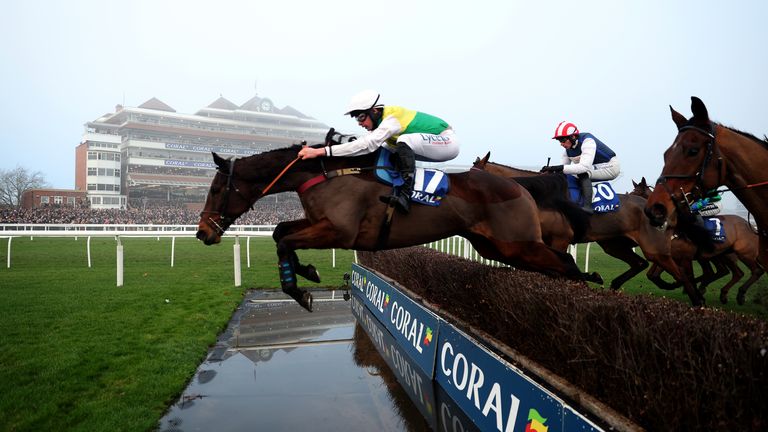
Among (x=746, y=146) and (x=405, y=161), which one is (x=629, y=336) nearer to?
(x=405, y=161)

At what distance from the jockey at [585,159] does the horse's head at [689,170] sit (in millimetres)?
1880

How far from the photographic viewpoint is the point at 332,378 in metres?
4.02

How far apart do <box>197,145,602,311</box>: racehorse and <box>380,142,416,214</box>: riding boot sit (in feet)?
0.28

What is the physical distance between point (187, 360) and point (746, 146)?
16.2 feet

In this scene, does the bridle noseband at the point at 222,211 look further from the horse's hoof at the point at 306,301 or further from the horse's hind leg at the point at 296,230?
the horse's hoof at the point at 306,301

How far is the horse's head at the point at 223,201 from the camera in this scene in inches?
155

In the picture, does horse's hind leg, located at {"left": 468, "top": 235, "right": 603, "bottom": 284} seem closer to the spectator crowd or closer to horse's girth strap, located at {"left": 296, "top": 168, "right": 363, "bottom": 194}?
horse's girth strap, located at {"left": 296, "top": 168, "right": 363, "bottom": 194}

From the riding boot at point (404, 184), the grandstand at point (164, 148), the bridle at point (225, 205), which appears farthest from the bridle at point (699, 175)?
the grandstand at point (164, 148)

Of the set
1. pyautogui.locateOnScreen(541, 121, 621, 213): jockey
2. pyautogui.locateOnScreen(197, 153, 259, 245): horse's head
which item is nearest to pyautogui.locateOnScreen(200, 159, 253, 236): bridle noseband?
pyautogui.locateOnScreen(197, 153, 259, 245): horse's head

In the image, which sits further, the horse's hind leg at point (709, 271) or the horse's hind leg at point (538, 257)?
the horse's hind leg at point (709, 271)

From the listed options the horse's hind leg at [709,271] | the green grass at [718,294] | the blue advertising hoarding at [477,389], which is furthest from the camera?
the horse's hind leg at [709,271]

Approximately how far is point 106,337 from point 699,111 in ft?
19.3

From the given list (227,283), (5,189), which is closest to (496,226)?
(227,283)

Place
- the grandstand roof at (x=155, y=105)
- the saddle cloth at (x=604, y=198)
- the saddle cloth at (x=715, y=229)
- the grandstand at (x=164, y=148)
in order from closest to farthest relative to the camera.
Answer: the saddle cloth at (x=604, y=198)
the saddle cloth at (x=715, y=229)
the grandstand at (x=164, y=148)
the grandstand roof at (x=155, y=105)
